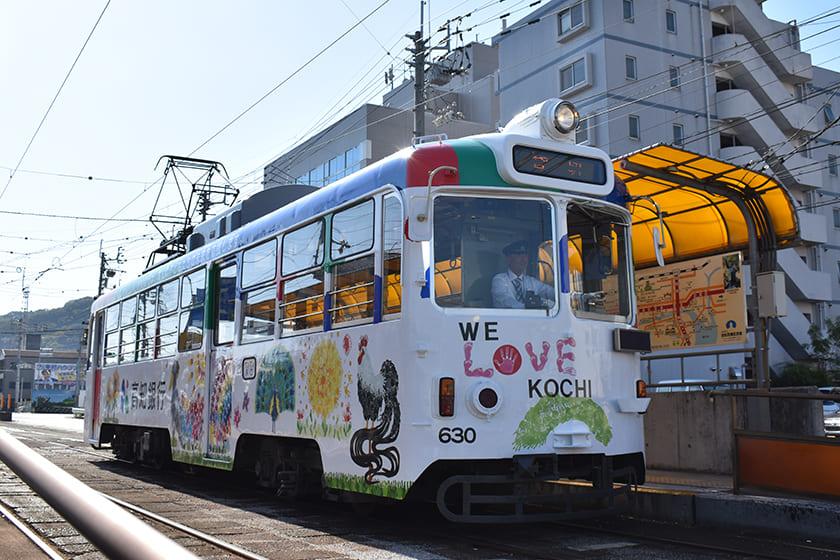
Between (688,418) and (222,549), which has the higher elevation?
(688,418)

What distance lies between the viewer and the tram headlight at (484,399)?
6316 millimetres

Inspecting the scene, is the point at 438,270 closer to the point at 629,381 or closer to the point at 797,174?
the point at 629,381

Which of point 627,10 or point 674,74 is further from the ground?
point 627,10

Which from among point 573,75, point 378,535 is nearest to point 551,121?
point 378,535

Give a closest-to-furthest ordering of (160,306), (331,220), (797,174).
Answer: (331,220) → (160,306) → (797,174)

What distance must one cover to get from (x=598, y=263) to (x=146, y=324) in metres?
7.52

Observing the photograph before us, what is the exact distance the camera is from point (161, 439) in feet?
39.0

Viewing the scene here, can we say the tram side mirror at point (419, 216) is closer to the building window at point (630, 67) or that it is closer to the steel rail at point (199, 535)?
the steel rail at point (199, 535)

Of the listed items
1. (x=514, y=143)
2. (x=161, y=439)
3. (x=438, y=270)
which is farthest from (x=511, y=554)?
(x=161, y=439)

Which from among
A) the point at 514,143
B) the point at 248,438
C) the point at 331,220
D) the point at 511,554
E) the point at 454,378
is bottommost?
the point at 511,554

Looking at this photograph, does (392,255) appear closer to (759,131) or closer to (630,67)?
(630,67)

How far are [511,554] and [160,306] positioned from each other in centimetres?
738

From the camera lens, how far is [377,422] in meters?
6.58

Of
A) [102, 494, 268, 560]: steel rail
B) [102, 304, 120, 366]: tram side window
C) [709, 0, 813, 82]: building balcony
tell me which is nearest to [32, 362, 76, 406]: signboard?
[709, 0, 813, 82]: building balcony
